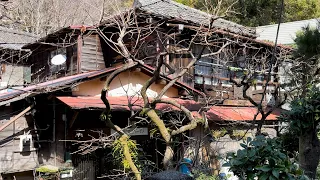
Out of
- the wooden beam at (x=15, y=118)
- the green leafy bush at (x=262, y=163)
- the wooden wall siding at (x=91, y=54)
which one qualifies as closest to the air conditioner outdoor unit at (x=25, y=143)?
the wooden beam at (x=15, y=118)

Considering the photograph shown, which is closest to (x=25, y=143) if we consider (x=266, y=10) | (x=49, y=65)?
(x=49, y=65)

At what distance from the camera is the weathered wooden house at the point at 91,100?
1002cm

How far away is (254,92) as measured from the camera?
53.6 feet

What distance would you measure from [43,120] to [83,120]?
4.76 ft

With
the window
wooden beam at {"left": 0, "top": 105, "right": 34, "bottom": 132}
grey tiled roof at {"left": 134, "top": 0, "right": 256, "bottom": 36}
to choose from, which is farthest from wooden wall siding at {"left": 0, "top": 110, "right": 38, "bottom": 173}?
grey tiled roof at {"left": 134, "top": 0, "right": 256, "bottom": 36}

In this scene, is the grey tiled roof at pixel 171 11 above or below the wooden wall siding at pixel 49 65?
above

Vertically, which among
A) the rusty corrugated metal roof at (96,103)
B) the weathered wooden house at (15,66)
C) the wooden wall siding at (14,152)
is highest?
the weathered wooden house at (15,66)

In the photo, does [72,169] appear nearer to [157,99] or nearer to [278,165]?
[157,99]

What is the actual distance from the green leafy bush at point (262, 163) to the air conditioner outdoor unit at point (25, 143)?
7.64m

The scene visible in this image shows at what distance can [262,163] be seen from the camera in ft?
13.9

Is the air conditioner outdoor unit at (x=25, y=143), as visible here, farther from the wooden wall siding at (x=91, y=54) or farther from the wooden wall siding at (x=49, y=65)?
the wooden wall siding at (x=91, y=54)

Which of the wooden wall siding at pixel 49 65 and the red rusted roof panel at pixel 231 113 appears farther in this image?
the wooden wall siding at pixel 49 65

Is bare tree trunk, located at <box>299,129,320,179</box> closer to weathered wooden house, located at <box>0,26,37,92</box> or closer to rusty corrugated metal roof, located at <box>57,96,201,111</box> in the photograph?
rusty corrugated metal roof, located at <box>57,96,201,111</box>

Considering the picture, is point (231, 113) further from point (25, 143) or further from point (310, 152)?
point (25, 143)
